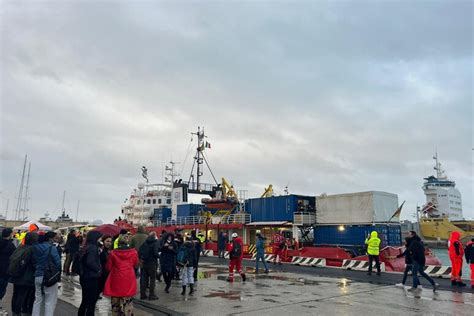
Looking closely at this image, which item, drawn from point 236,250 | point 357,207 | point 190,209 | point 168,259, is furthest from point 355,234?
point 190,209

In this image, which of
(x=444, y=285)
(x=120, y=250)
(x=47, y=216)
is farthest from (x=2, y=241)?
(x=47, y=216)

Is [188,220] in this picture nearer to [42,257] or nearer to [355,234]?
[355,234]

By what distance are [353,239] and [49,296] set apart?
18.0 m

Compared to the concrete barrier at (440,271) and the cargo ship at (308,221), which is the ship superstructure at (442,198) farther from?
the concrete barrier at (440,271)

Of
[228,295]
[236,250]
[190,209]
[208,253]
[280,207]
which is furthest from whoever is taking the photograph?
[190,209]

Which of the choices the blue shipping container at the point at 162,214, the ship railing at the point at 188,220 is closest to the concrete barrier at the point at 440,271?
the ship railing at the point at 188,220

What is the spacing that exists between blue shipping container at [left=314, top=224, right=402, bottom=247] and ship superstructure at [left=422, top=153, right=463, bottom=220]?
69973 millimetres

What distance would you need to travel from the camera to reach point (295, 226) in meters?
24.2

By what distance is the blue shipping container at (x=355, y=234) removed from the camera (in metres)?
20.0

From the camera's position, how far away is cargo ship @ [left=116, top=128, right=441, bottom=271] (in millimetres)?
19722

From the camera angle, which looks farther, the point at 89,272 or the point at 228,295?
the point at 228,295

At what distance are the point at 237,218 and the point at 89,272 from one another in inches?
916

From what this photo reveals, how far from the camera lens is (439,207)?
86250 mm

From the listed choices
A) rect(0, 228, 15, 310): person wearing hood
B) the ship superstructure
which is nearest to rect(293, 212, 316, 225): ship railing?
rect(0, 228, 15, 310): person wearing hood
